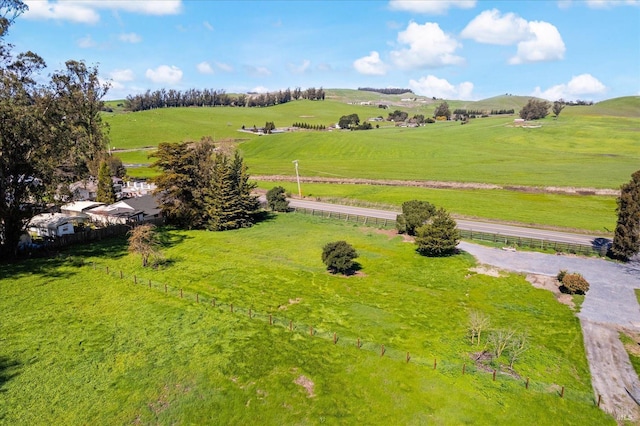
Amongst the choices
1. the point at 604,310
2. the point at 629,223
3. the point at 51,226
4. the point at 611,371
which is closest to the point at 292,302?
the point at 611,371

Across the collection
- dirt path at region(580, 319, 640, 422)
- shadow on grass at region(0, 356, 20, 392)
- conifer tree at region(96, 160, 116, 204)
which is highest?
conifer tree at region(96, 160, 116, 204)

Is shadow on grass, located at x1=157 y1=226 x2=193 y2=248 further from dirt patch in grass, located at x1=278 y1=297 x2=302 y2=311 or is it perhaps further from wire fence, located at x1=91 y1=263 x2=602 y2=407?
dirt patch in grass, located at x1=278 y1=297 x2=302 y2=311

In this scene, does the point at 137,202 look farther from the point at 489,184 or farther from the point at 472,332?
the point at 489,184

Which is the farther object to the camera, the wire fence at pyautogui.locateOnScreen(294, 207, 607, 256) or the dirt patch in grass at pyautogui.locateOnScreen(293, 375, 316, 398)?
the wire fence at pyautogui.locateOnScreen(294, 207, 607, 256)

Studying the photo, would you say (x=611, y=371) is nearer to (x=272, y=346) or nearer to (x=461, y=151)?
(x=272, y=346)

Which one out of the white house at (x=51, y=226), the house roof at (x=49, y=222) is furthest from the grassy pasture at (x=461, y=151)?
the white house at (x=51, y=226)

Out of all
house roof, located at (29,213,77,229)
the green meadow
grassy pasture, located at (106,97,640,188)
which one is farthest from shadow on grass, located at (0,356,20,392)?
grassy pasture, located at (106,97,640,188)

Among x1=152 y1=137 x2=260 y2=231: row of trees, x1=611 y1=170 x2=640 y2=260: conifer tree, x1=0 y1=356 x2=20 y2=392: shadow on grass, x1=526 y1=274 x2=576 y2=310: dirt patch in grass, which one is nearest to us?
x1=0 y1=356 x2=20 y2=392: shadow on grass
